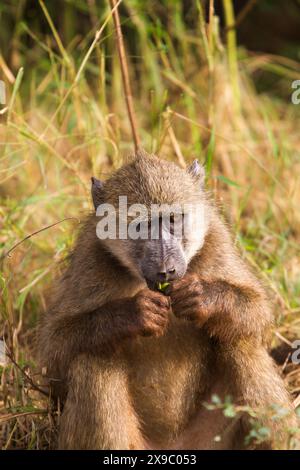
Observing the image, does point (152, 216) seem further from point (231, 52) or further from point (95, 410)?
point (231, 52)

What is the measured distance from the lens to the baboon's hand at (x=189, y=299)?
12.0 feet

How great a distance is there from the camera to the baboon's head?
3.58m

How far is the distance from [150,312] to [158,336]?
0.21 m

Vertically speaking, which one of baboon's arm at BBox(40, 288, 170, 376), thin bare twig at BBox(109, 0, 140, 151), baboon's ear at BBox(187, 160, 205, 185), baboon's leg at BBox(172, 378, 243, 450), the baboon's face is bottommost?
baboon's leg at BBox(172, 378, 243, 450)

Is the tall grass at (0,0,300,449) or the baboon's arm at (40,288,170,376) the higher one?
the tall grass at (0,0,300,449)

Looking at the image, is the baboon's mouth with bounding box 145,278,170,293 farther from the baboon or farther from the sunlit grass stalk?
the sunlit grass stalk

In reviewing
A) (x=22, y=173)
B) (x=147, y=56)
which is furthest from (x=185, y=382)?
(x=147, y=56)

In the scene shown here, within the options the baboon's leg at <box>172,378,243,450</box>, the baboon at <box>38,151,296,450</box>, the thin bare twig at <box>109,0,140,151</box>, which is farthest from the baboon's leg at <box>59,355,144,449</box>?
the thin bare twig at <box>109,0,140,151</box>

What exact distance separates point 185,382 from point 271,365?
44 cm

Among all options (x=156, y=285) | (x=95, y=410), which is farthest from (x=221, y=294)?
(x=95, y=410)

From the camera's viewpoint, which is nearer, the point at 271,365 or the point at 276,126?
the point at 271,365

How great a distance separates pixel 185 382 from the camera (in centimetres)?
394

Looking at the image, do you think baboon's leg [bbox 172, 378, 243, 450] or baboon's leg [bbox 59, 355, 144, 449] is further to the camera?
baboon's leg [bbox 172, 378, 243, 450]
